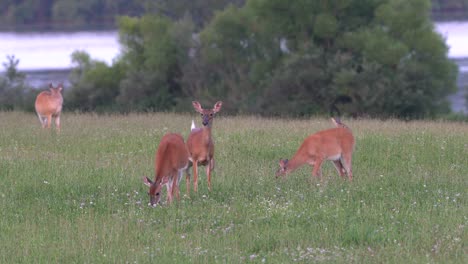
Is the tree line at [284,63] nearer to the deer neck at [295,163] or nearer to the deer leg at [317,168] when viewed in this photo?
the deer neck at [295,163]

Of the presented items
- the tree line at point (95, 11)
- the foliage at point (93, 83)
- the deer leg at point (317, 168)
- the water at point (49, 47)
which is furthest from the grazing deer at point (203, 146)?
the water at point (49, 47)

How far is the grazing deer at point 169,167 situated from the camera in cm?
996

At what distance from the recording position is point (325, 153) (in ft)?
39.3

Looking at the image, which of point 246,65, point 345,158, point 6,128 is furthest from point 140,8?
point 345,158

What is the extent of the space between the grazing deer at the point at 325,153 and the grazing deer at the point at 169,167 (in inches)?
66.0

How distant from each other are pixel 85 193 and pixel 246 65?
35.6 m

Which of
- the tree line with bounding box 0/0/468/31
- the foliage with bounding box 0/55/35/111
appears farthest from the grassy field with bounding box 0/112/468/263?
the tree line with bounding box 0/0/468/31

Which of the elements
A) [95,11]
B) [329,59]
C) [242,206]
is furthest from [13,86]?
[242,206]

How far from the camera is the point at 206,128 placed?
11.1 meters

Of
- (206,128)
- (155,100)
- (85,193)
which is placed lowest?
(155,100)

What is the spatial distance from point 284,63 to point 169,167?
105 feet

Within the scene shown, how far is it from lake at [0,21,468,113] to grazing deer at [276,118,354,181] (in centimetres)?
4397

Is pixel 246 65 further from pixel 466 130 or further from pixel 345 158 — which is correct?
pixel 345 158

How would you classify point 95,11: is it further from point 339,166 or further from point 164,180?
point 164,180
